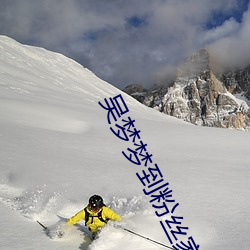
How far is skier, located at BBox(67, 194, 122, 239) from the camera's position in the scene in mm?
5867

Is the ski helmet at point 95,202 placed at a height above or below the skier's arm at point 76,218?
above

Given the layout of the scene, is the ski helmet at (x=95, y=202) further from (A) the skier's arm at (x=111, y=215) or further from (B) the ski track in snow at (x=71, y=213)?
(B) the ski track in snow at (x=71, y=213)

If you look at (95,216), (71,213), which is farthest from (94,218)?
(71,213)

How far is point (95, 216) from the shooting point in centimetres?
595

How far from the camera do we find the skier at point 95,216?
5.87 meters

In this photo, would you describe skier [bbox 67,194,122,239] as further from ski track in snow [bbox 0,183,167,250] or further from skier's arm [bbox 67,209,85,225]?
ski track in snow [bbox 0,183,167,250]

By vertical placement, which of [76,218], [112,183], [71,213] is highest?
[112,183]

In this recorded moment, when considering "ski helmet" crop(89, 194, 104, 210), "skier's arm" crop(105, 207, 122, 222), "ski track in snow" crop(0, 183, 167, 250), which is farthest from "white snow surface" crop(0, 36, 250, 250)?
"ski helmet" crop(89, 194, 104, 210)

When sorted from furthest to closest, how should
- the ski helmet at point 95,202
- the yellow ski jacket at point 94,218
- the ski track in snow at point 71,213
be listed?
the yellow ski jacket at point 94,218
the ski helmet at point 95,202
the ski track in snow at point 71,213

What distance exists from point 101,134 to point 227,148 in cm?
555

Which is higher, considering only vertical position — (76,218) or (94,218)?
(76,218)

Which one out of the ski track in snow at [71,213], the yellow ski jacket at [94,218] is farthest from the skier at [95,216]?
the ski track in snow at [71,213]

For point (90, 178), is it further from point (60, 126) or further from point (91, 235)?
point (60, 126)

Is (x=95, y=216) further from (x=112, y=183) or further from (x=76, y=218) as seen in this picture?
(x=112, y=183)
